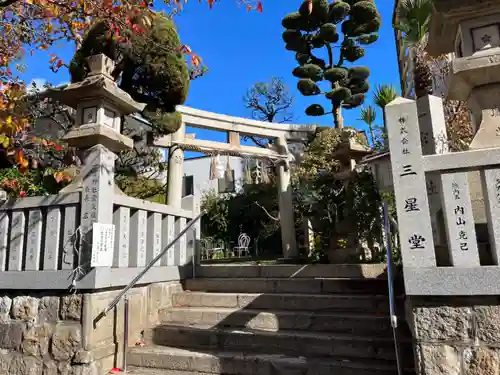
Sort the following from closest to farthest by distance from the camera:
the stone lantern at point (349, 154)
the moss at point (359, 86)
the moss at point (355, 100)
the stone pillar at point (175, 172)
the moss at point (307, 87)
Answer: the stone lantern at point (349, 154) < the stone pillar at point (175, 172) < the moss at point (307, 87) < the moss at point (355, 100) < the moss at point (359, 86)

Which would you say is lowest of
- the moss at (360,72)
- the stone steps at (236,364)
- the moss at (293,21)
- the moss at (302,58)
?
the stone steps at (236,364)

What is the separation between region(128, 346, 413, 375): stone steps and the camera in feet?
10.5

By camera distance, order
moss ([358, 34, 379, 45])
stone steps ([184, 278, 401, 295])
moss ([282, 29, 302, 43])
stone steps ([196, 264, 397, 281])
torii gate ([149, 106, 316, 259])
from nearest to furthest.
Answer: stone steps ([184, 278, 401, 295]) → stone steps ([196, 264, 397, 281]) → torii gate ([149, 106, 316, 259]) → moss ([282, 29, 302, 43]) → moss ([358, 34, 379, 45])

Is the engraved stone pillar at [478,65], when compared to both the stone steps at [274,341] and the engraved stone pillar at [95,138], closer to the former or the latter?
the stone steps at [274,341]

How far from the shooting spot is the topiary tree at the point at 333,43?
14.9 m

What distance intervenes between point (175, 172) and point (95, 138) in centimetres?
507

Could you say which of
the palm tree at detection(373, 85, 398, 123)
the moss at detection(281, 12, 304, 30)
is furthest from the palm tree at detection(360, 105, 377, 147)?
the moss at detection(281, 12, 304, 30)

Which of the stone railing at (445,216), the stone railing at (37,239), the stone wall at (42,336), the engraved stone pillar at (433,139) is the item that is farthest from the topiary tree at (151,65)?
the stone railing at (445,216)

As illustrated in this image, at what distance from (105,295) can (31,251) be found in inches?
37.1

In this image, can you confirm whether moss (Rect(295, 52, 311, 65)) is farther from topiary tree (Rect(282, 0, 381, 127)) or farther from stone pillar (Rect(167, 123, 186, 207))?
stone pillar (Rect(167, 123, 186, 207))

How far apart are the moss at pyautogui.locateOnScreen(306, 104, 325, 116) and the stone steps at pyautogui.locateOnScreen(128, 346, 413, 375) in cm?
1330

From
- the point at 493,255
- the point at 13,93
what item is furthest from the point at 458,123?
the point at 13,93

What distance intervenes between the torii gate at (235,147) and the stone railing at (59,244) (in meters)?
4.24

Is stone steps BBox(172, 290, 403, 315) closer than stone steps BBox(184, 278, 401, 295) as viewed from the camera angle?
Yes
